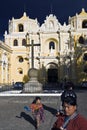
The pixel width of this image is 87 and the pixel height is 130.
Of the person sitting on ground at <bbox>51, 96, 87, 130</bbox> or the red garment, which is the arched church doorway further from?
the red garment

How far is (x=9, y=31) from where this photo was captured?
65250 mm

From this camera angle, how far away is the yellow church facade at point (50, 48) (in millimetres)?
61375

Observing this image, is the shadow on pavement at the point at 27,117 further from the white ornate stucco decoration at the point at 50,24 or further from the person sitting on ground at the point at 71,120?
the white ornate stucco decoration at the point at 50,24

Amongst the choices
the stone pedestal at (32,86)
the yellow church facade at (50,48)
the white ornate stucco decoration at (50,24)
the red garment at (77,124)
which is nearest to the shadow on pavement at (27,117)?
the red garment at (77,124)

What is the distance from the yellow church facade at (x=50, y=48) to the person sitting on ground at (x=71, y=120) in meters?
56.8

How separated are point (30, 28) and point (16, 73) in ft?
27.5

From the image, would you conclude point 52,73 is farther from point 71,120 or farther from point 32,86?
point 71,120

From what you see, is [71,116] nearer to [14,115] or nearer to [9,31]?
[14,115]

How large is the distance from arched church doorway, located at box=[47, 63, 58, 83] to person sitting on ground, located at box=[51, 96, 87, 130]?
58747 millimetres

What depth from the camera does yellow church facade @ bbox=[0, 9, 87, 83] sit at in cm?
6138

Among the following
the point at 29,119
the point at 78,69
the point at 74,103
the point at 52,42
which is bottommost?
the point at 29,119

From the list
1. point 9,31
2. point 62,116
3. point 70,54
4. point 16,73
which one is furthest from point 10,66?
point 62,116

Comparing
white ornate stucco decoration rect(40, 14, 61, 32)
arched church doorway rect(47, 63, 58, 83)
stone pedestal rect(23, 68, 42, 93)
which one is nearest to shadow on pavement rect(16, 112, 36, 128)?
stone pedestal rect(23, 68, 42, 93)

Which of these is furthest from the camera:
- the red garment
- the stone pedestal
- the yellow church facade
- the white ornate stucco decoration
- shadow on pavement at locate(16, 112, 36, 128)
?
the white ornate stucco decoration
